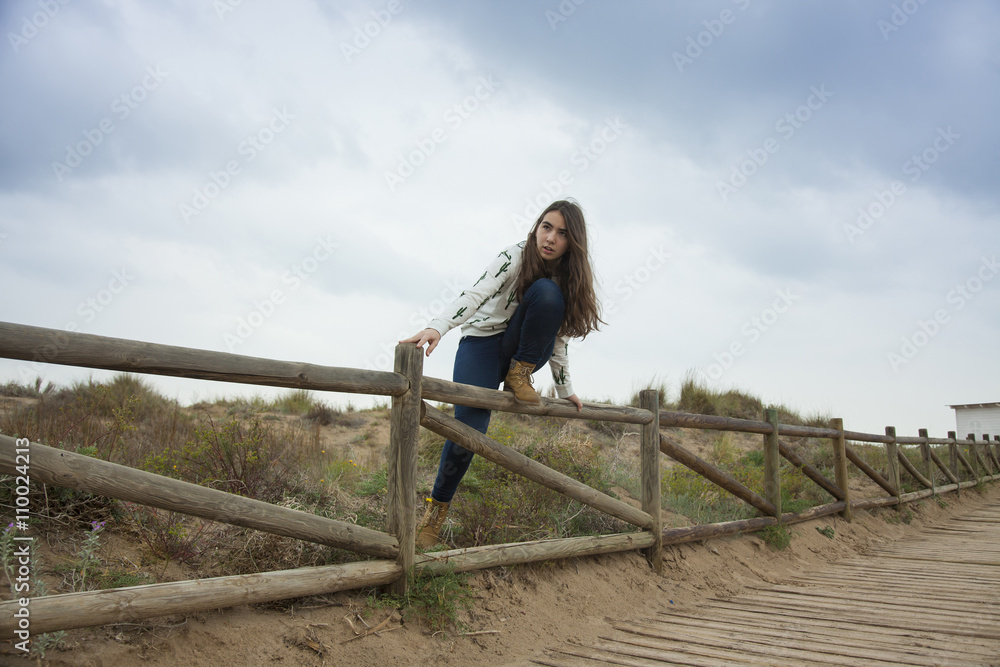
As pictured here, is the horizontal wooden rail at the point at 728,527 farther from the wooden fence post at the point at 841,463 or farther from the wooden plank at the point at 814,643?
the wooden plank at the point at 814,643

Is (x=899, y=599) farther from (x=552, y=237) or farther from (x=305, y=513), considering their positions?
(x=305, y=513)

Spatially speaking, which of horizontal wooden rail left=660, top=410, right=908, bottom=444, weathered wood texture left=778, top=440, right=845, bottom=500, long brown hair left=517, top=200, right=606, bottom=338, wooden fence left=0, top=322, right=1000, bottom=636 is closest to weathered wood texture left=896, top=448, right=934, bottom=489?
horizontal wooden rail left=660, top=410, right=908, bottom=444

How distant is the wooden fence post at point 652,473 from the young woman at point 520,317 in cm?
140

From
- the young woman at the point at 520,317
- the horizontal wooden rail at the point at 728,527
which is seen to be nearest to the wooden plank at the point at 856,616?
the horizontal wooden rail at the point at 728,527

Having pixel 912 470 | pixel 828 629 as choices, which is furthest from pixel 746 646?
pixel 912 470

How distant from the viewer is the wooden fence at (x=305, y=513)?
6.35ft

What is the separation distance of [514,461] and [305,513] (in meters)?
1.20

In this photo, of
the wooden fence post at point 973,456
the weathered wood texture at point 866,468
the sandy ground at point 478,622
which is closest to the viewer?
the sandy ground at point 478,622

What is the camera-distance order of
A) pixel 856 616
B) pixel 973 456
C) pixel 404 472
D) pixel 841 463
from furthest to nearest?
pixel 973 456 → pixel 841 463 → pixel 856 616 → pixel 404 472

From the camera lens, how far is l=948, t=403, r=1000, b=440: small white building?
27.5 meters

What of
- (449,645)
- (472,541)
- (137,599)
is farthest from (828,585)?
(137,599)

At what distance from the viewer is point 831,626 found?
3.38 m

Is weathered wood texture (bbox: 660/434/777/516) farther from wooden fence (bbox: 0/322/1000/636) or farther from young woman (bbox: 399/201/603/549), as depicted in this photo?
young woman (bbox: 399/201/603/549)

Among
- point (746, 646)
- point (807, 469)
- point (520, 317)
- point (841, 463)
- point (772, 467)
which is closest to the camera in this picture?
point (746, 646)
